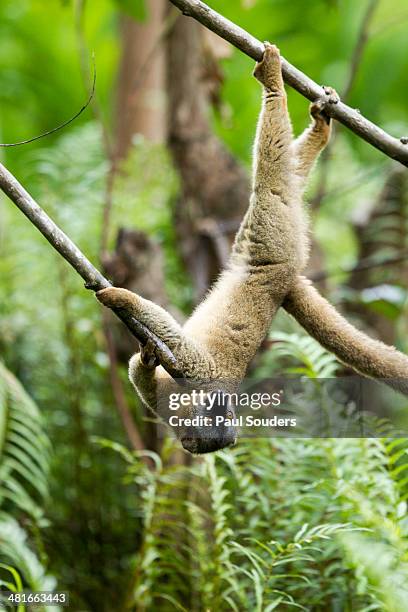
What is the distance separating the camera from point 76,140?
6.96 m

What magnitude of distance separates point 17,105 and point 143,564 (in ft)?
27.4

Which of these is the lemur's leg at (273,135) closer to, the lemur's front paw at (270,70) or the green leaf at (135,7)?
the lemur's front paw at (270,70)

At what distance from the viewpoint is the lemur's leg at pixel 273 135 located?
3037 mm

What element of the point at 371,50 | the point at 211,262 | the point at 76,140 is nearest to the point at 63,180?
the point at 76,140

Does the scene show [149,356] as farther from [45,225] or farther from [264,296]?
[45,225]

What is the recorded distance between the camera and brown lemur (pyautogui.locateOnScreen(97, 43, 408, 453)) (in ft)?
10.4

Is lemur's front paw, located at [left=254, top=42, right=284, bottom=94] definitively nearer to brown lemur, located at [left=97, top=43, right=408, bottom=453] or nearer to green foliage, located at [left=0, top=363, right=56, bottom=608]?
brown lemur, located at [left=97, top=43, right=408, bottom=453]

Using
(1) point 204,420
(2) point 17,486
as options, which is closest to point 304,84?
(1) point 204,420

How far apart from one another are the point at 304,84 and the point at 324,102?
0.38 feet

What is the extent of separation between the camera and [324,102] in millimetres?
2957

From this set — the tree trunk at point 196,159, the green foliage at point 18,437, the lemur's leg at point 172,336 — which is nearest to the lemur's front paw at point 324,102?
the lemur's leg at point 172,336

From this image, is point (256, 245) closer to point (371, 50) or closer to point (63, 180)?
point (63, 180)

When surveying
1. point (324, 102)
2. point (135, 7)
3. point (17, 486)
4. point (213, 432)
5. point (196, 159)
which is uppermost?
point (135, 7)

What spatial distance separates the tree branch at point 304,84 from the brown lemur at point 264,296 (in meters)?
0.21
